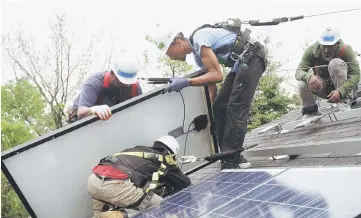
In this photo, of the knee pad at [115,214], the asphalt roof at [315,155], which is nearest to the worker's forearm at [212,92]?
the asphalt roof at [315,155]

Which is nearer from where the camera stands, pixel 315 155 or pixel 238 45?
pixel 315 155

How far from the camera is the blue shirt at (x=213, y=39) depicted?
437 centimetres

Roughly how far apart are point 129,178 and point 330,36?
3.43 metres

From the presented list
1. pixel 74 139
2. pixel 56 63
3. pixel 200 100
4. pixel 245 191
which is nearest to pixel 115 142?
pixel 74 139

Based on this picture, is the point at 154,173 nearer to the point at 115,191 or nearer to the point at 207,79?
the point at 115,191

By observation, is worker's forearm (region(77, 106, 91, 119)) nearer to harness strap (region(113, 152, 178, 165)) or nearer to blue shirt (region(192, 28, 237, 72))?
harness strap (region(113, 152, 178, 165))

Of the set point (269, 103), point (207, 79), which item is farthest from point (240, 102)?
point (269, 103)

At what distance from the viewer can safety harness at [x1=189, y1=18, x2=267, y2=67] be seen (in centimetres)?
455

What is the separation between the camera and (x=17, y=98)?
21156 millimetres

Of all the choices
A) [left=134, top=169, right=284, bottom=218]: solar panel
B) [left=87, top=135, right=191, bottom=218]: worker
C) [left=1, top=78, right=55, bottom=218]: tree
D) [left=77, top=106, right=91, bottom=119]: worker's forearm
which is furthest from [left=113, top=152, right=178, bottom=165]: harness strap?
[left=1, top=78, right=55, bottom=218]: tree

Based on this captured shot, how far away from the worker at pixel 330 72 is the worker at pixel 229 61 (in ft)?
4.71

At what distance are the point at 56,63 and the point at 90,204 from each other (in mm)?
18235

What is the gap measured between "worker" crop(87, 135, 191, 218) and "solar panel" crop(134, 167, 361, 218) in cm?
18

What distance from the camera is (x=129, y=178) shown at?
386cm
